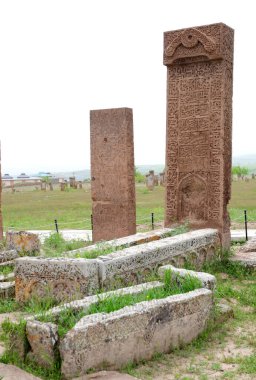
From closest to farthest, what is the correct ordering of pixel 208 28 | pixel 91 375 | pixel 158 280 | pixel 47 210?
pixel 91 375 → pixel 158 280 → pixel 208 28 → pixel 47 210

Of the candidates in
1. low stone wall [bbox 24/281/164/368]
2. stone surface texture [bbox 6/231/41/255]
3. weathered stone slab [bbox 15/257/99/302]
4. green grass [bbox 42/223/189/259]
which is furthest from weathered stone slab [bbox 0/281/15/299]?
low stone wall [bbox 24/281/164/368]

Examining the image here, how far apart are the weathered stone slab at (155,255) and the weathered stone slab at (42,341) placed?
65.5 inches

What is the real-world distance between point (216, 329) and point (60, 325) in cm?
195

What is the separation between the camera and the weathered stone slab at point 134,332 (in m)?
4.26

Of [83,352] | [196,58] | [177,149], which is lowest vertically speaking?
[83,352]

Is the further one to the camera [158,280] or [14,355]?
[158,280]

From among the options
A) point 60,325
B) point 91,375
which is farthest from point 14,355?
point 91,375

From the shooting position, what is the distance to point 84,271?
5906mm

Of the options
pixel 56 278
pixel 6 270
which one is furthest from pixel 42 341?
pixel 6 270

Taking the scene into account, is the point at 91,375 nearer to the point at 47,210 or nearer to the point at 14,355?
the point at 14,355

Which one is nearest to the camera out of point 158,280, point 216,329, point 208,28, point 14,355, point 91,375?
point 91,375

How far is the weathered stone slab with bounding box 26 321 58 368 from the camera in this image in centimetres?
432

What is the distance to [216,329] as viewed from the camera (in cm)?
561

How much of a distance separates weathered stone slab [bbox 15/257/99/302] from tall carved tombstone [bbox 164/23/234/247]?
3340 millimetres
